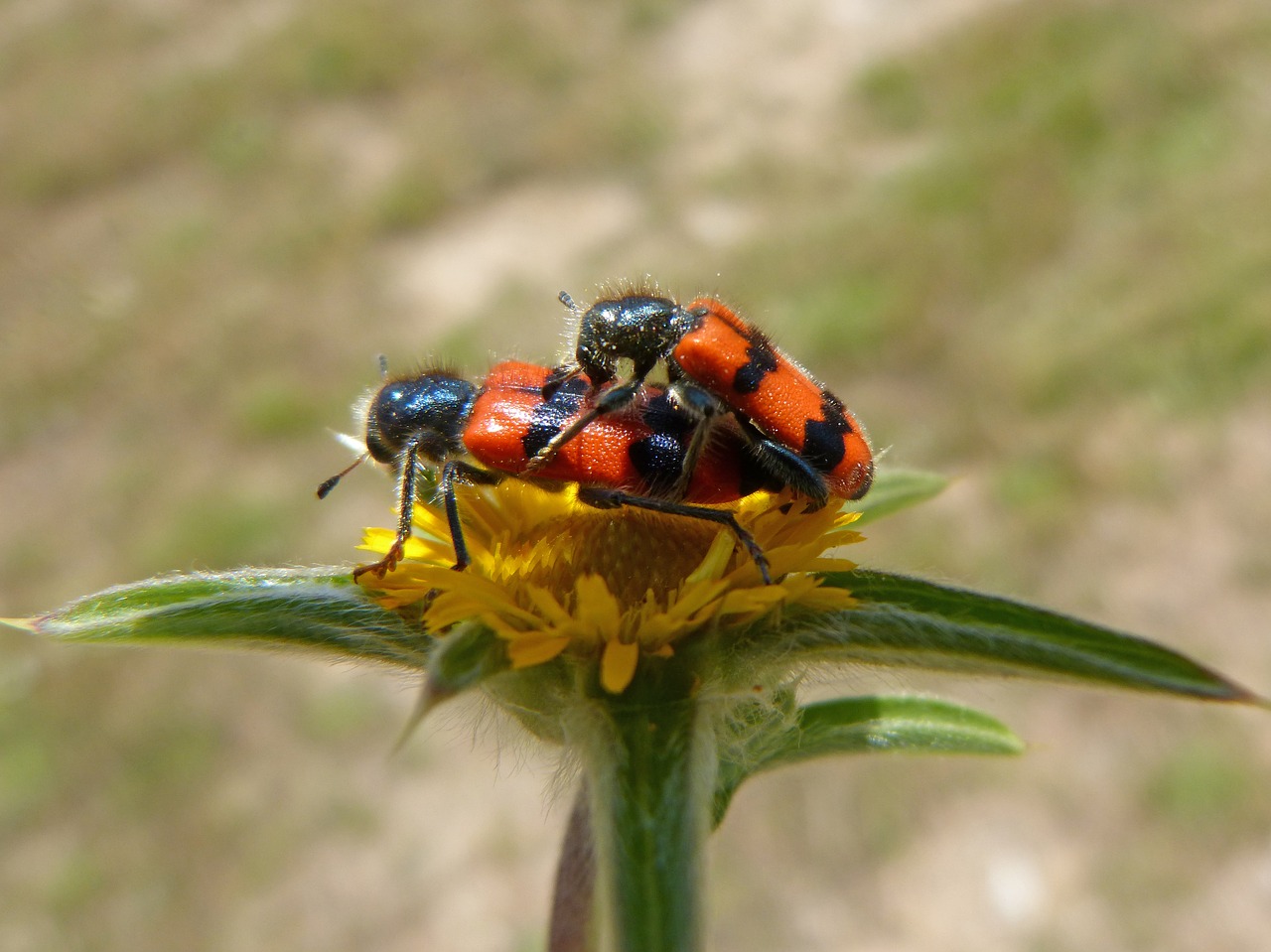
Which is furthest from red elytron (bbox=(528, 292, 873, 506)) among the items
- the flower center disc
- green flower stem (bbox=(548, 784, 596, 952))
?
green flower stem (bbox=(548, 784, 596, 952))

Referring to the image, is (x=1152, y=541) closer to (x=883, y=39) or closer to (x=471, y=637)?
(x=471, y=637)

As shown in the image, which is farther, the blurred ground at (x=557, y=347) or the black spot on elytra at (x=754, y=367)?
the blurred ground at (x=557, y=347)

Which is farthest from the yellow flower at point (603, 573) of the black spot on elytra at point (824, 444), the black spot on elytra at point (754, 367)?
the black spot on elytra at point (754, 367)

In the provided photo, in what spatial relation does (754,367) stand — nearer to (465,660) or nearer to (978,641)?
(978,641)

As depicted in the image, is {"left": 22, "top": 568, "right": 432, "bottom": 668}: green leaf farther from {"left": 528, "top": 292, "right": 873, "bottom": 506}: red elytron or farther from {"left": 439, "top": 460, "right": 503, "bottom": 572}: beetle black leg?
{"left": 528, "top": 292, "right": 873, "bottom": 506}: red elytron

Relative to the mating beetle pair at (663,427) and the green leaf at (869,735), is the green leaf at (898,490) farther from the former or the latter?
the green leaf at (869,735)
